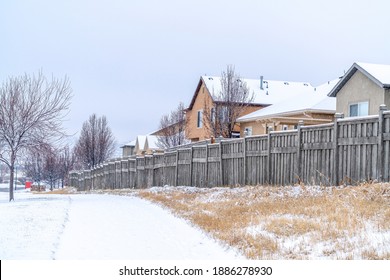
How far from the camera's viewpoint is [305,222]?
9.47 meters

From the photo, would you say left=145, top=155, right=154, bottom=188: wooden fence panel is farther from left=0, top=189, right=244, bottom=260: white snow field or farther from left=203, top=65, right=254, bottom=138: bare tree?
left=0, top=189, right=244, bottom=260: white snow field

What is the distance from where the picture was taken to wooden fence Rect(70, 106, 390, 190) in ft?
41.8

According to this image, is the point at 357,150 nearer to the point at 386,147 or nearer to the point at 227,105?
the point at 386,147

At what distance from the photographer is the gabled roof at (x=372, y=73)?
67.9ft

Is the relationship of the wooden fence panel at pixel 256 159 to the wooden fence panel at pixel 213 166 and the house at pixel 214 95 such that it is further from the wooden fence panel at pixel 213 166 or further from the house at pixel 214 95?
the house at pixel 214 95

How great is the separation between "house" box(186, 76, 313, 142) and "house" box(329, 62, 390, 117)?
14444mm

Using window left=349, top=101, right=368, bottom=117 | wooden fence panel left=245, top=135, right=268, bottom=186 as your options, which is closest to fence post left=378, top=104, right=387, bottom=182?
wooden fence panel left=245, top=135, right=268, bottom=186

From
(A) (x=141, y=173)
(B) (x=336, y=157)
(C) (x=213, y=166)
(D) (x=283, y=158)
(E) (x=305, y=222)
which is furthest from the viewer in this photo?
(A) (x=141, y=173)

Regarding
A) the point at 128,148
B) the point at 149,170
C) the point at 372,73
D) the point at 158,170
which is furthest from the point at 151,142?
the point at 372,73

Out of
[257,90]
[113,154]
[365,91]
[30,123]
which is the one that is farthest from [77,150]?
[365,91]

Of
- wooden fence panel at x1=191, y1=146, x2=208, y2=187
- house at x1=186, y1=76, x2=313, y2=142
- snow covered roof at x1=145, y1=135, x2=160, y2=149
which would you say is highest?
house at x1=186, y1=76, x2=313, y2=142

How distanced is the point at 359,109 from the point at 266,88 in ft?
66.1

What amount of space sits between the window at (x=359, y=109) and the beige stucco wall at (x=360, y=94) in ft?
0.48

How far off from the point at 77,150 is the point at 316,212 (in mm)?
63097
